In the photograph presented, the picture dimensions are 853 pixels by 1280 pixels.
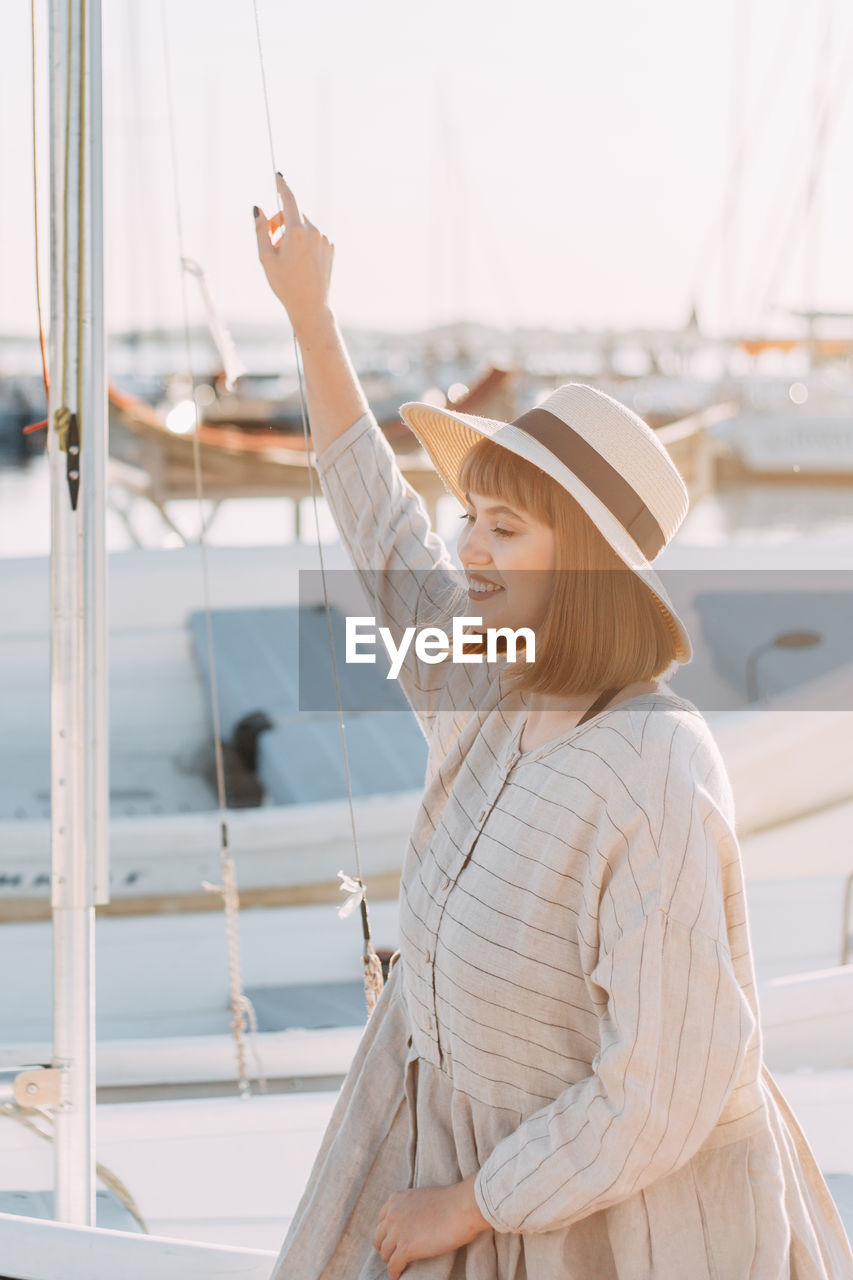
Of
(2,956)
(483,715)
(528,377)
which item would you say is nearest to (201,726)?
(2,956)

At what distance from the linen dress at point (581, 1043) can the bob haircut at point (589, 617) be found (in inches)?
1.2

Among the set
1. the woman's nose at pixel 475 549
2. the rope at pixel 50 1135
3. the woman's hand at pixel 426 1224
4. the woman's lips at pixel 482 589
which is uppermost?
the woman's nose at pixel 475 549

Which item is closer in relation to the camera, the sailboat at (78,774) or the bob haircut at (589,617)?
the bob haircut at (589,617)

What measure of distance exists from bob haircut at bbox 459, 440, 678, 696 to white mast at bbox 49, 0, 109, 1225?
53 centimetres

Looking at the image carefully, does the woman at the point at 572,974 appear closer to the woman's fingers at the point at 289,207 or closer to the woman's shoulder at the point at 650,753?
the woman's shoulder at the point at 650,753

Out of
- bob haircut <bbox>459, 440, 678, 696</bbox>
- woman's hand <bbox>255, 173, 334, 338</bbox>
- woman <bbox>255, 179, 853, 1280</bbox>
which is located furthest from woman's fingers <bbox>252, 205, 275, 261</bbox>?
bob haircut <bbox>459, 440, 678, 696</bbox>

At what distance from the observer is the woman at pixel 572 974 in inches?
34.4

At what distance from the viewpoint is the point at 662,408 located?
1257 inches

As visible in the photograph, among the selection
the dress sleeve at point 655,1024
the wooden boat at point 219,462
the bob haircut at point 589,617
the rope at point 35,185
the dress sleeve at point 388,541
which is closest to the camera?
the dress sleeve at point 655,1024

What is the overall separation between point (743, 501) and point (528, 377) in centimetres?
1603

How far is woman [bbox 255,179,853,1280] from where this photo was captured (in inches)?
34.4

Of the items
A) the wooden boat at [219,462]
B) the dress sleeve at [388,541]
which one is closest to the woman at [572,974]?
the dress sleeve at [388,541]

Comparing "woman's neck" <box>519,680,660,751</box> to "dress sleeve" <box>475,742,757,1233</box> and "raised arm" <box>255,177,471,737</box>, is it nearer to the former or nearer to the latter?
"dress sleeve" <box>475,742,757,1233</box>
